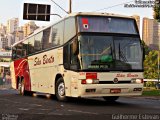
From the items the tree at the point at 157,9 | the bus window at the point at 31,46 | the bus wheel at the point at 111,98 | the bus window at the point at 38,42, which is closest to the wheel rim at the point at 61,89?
the bus wheel at the point at 111,98

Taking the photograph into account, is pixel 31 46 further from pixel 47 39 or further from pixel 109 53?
pixel 109 53

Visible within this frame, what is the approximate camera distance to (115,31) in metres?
15.2

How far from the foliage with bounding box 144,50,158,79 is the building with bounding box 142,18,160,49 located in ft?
30.6

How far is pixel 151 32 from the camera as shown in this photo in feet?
317

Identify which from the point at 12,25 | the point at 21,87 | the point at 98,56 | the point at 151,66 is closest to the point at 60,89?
the point at 98,56

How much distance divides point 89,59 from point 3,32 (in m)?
168

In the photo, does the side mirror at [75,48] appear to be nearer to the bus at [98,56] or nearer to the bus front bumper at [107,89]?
the bus at [98,56]

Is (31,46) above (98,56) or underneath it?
above

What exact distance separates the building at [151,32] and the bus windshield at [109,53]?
72334 millimetres

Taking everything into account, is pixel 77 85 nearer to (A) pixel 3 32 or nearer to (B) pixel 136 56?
(B) pixel 136 56

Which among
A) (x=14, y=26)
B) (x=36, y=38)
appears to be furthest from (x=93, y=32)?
(x=14, y=26)

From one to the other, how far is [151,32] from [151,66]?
19.7 metres

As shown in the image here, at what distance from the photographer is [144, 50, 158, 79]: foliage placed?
78.8 m

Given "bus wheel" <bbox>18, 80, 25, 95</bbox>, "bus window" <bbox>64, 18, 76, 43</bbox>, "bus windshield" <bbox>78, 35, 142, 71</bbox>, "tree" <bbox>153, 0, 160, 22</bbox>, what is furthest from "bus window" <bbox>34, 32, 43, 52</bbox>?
"tree" <bbox>153, 0, 160, 22</bbox>
